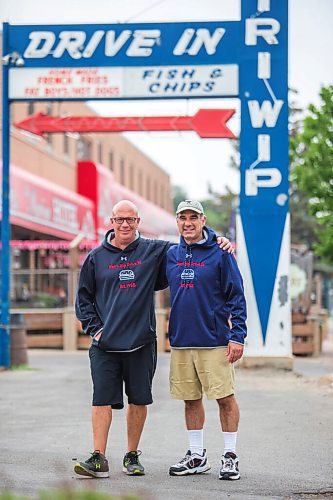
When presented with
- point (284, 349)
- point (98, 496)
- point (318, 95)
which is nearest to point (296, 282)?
point (318, 95)

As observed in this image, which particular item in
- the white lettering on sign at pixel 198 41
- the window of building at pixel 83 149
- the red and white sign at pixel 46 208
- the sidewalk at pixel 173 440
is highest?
the window of building at pixel 83 149

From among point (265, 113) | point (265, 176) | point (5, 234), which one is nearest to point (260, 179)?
point (265, 176)

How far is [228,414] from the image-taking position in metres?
6.66

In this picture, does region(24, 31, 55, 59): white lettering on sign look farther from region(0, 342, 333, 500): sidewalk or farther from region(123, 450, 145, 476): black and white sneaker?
region(123, 450, 145, 476): black and white sneaker

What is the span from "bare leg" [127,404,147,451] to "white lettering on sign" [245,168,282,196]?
797 cm

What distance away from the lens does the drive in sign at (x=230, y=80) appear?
562 inches

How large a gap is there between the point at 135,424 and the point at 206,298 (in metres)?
1.03

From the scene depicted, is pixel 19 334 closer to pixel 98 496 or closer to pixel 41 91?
pixel 41 91

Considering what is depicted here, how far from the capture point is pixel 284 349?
14297 millimetres

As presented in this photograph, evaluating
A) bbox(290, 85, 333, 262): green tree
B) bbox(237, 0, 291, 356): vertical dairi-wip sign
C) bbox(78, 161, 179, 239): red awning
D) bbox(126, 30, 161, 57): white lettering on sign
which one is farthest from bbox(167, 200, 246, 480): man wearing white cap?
bbox(78, 161, 179, 239): red awning

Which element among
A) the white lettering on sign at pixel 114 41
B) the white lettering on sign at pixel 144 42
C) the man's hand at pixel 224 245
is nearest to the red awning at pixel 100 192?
the white lettering on sign at pixel 114 41

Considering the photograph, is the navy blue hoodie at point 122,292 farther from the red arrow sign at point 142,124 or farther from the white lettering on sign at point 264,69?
the red arrow sign at point 142,124

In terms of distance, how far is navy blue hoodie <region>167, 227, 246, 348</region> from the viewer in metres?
6.62

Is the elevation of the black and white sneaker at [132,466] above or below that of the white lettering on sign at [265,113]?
below
